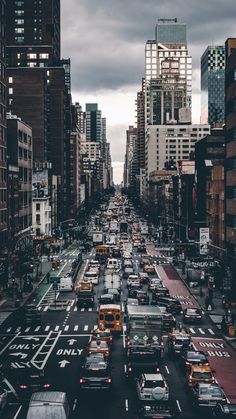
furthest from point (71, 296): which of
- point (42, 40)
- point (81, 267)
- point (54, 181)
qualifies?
point (42, 40)

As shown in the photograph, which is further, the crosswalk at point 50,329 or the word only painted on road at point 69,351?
the crosswalk at point 50,329

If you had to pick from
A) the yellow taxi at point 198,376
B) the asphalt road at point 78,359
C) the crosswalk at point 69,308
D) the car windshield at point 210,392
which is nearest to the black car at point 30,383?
the asphalt road at point 78,359

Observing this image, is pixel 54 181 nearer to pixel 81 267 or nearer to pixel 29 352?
pixel 81 267

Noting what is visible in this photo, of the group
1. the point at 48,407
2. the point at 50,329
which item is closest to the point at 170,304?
the point at 50,329

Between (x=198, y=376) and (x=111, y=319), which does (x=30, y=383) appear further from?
(x=111, y=319)

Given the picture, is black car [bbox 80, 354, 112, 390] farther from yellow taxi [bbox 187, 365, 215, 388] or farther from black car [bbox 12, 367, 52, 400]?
yellow taxi [bbox 187, 365, 215, 388]

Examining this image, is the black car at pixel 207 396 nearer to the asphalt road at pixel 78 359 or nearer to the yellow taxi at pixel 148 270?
the asphalt road at pixel 78 359
